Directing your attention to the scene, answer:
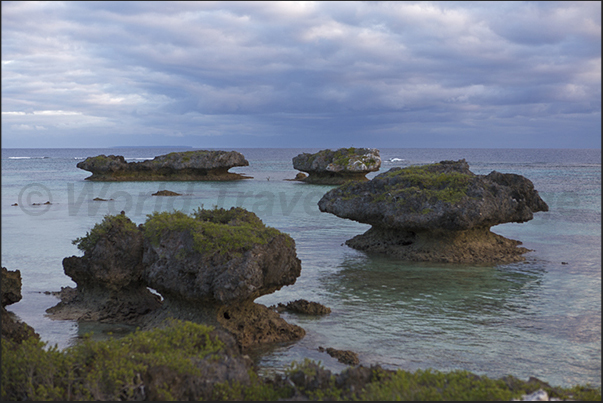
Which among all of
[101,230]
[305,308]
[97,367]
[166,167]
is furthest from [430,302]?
[166,167]

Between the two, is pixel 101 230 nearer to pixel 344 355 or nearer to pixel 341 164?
pixel 344 355

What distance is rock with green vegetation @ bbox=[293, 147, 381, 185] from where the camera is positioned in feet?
200

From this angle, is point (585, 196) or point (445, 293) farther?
point (585, 196)

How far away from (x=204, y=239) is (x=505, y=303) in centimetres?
842

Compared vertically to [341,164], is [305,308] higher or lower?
lower

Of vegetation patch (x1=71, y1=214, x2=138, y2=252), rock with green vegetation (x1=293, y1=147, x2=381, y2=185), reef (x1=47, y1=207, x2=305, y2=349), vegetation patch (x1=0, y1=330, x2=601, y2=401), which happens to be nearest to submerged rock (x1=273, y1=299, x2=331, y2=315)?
reef (x1=47, y1=207, x2=305, y2=349)

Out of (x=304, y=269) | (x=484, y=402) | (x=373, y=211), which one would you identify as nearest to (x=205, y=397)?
(x=484, y=402)

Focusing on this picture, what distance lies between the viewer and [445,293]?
51.9 feet

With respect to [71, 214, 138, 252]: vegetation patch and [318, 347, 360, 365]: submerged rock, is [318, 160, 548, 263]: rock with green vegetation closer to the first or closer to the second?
[318, 347, 360, 365]: submerged rock

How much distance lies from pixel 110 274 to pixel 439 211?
11.8 metres

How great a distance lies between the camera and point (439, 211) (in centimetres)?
1981

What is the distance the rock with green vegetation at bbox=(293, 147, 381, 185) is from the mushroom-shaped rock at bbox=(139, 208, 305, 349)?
49.0 meters

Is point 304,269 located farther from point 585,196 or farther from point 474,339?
point 585,196

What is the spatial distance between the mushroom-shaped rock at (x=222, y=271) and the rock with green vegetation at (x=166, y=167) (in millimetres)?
56471
